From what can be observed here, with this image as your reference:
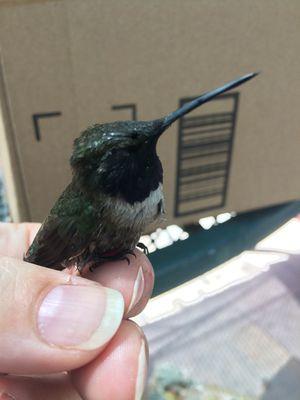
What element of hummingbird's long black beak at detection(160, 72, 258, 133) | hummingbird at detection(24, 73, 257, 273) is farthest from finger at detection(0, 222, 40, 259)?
hummingbird's long black beak at detection(160, 72, 258, 133)

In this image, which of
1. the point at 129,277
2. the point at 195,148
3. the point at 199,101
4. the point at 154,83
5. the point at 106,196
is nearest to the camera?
the point at 199,101

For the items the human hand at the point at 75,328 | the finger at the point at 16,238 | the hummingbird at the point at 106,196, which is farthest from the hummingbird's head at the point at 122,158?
the finger at the point at 16,238

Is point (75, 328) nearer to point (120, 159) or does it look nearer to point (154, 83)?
point (120, 159)

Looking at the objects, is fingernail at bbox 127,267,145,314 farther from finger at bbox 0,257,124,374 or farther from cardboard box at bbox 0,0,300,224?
cardboard box at bbox 0,0,300,224

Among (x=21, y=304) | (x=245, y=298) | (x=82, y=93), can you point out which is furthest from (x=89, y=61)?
(x=245, y=298)

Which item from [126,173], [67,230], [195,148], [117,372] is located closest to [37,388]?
[117,372]

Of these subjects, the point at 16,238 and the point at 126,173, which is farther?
the point at 16,238
